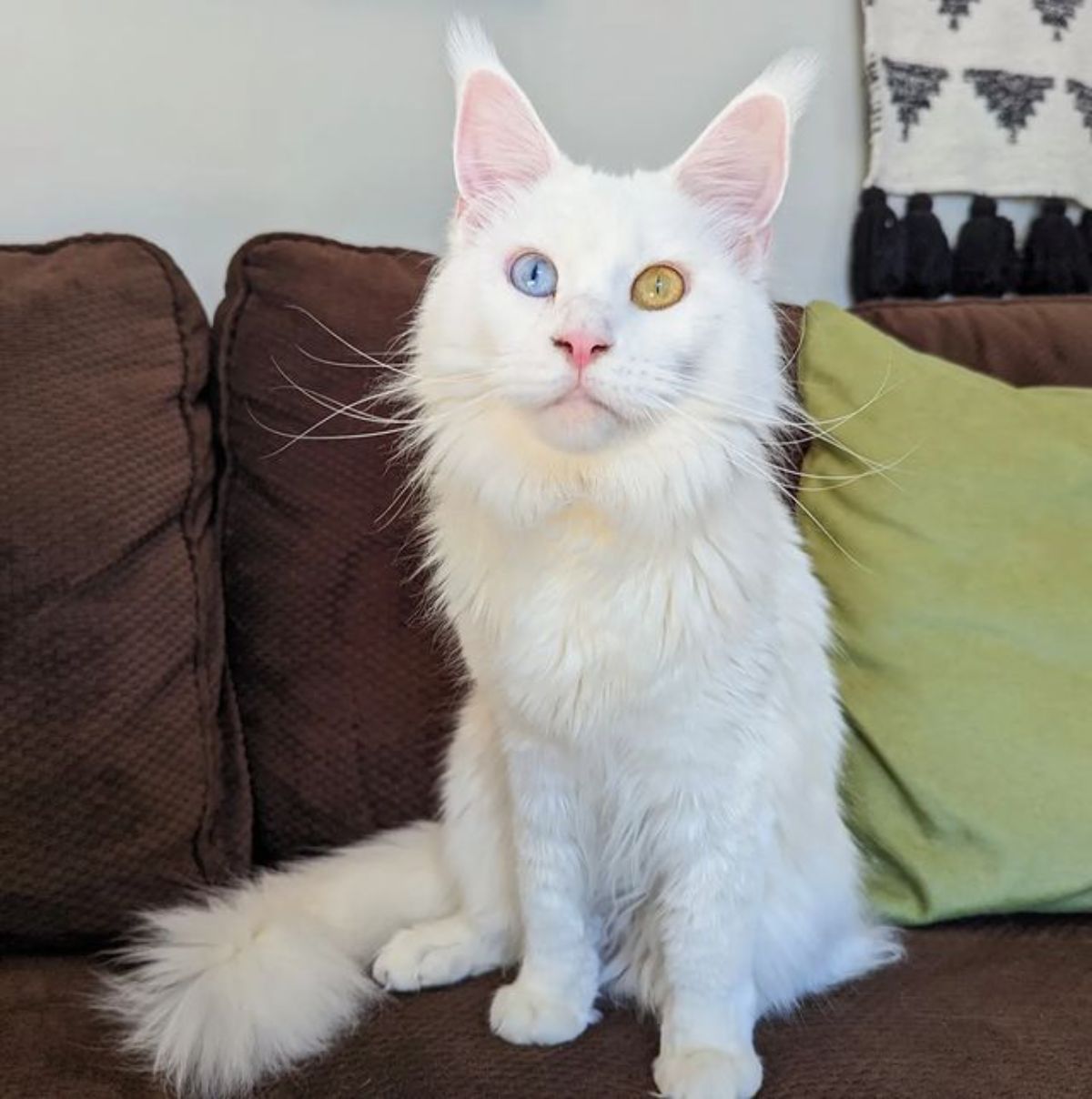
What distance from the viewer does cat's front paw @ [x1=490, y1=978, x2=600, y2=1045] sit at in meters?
1.01

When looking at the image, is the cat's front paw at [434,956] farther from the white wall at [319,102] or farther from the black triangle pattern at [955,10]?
the black triangle pattern at [955,10]

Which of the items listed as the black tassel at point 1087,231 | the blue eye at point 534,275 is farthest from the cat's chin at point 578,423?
the black tassel at point 1087,231

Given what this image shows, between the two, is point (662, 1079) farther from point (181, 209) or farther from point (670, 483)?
point (181, 209)

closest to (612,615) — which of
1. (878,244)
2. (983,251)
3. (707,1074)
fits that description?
(707,1074)

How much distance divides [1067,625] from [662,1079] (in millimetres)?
629

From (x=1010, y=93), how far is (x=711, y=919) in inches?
60.6

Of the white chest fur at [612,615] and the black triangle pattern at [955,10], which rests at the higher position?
the black triangle pattern at [955,10]

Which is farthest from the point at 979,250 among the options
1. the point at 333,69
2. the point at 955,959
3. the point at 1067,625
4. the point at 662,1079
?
the point at 662,1079

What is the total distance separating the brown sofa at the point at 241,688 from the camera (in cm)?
98

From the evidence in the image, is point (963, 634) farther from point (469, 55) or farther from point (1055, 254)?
point (1055, 254)

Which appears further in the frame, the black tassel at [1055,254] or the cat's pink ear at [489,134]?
the black tassel at [1055,254]

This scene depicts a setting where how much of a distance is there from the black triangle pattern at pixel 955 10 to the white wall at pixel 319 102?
143 millimetres

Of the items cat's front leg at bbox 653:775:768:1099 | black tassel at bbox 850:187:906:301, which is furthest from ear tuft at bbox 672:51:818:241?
black tassel at bbox 850:187:906:301

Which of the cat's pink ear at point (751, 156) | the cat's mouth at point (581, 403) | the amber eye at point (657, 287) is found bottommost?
the cat's mouth at point (581, 403)
